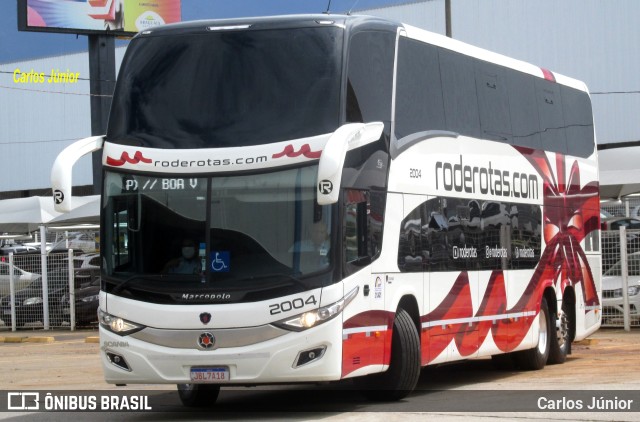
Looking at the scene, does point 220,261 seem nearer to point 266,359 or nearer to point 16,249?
point 266,359

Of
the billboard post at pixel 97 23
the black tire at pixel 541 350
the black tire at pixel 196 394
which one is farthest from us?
the billboard post at pixel 97 23

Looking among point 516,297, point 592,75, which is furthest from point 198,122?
point 592,75

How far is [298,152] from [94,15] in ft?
137

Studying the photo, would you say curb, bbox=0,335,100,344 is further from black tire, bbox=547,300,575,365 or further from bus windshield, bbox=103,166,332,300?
bus windshield, bbox=103,166,332,300

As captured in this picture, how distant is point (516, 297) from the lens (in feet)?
57.0

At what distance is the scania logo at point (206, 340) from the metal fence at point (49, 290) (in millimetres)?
18954

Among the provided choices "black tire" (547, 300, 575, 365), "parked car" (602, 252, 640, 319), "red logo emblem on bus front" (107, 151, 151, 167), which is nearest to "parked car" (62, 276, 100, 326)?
"parked car" (602, 252, 640, 319)

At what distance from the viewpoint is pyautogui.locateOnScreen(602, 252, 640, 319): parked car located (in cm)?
2566

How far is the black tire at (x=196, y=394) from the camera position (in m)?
14.1

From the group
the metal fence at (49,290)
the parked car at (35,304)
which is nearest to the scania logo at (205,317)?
the metal fence at (49,290)

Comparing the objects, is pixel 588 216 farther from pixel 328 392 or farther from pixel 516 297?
pixel 328 392

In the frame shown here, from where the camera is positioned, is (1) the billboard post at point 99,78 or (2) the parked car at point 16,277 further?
(1) the billboard post at point 99,78

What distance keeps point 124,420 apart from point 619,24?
4768 cm

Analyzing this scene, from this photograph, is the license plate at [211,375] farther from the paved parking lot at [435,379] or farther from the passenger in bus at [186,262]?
the passenger in bus at [186,262]
